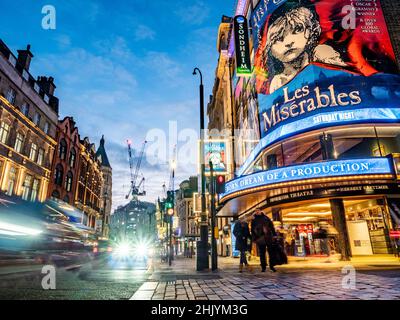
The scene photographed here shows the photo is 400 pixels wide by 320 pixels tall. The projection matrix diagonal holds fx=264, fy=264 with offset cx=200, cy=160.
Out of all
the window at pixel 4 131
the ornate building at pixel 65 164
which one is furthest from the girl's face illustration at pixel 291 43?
the ornate building at pixel 65 164

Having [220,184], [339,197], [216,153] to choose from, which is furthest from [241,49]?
[220,184]

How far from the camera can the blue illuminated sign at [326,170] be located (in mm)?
13680

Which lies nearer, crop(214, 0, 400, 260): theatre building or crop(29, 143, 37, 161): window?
crop(214, 0, 400, 260): theatre building

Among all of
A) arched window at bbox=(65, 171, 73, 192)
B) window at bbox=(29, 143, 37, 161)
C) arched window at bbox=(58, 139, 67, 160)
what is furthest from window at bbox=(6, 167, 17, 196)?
arched window at bbox=(65, 171, 73, 192)

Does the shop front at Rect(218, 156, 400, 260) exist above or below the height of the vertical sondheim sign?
below

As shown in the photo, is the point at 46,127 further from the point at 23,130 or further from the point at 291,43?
the point at 291,43

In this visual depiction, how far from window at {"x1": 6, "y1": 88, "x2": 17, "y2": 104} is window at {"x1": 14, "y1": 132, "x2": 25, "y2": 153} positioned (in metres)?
3.05

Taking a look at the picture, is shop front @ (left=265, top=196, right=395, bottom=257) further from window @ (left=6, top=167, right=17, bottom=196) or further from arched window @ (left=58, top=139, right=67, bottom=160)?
arched window @ (left=58, top=139, right=67, bottom=160)

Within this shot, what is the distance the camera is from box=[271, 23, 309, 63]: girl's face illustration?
18906 millimetres

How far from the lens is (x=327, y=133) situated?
1648 cm

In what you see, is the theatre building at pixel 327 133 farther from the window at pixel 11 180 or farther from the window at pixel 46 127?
the window at pixel 46 127

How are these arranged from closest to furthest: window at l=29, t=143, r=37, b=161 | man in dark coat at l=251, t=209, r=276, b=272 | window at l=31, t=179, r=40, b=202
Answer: man in dark coat at l=251, t=209, r=276, b=272 < window at l=29, t=143, r=37, b=161 < window at l=31, t=179, r=40, b=202

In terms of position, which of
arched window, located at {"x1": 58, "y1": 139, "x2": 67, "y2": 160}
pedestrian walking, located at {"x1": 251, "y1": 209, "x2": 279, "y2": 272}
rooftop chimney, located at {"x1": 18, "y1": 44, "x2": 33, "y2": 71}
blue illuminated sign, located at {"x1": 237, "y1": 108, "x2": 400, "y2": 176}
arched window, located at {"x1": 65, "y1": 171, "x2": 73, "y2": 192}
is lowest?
pedestrian walking, located at {"x1": 251, "y1": 209, "x2": 279, "y2": 272}
